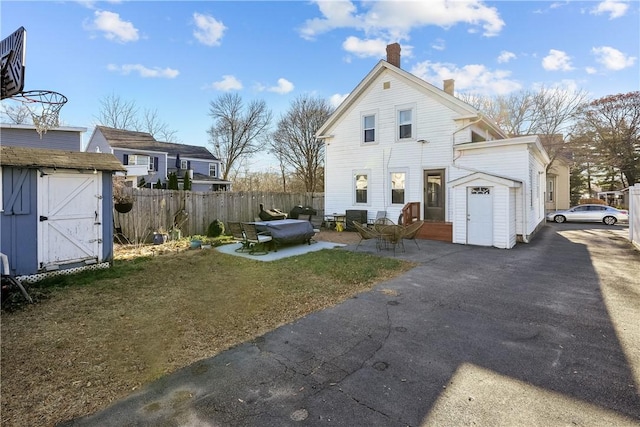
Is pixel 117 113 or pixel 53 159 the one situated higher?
pixel 117 113

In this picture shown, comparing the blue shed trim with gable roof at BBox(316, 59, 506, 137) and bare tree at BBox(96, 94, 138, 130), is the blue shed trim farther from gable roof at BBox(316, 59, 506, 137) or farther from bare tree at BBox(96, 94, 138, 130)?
bare tree at BBox(96, 94, 138, 130)

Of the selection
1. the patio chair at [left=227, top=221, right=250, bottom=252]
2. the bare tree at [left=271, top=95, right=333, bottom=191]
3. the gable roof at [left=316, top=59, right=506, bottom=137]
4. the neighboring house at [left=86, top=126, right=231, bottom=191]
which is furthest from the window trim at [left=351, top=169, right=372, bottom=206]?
the bare tree at [left=271, top=95, right=333, bottom=191]

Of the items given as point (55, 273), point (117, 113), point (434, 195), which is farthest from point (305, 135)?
point (55, 273)

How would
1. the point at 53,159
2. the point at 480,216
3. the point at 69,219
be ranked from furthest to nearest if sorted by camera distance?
the point at 480,216, the point at 69,219, the point at 53,159

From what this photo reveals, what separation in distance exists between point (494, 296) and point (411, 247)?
17.2ft

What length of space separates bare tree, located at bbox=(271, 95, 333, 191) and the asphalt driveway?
27.0 metres

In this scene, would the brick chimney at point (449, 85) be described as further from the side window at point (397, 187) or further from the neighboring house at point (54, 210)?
the neighboring house at point (54, 210)

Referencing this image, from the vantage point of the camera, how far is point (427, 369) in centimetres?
331

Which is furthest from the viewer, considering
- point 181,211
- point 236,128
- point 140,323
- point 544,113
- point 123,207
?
point 236,128

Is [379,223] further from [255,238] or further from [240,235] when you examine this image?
[240,235]

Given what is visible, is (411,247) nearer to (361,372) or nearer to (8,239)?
(361,372)

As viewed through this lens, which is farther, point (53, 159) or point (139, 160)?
point (139, 160)

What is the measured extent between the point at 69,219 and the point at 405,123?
1313 centimetres

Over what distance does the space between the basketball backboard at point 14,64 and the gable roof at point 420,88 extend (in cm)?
1314
